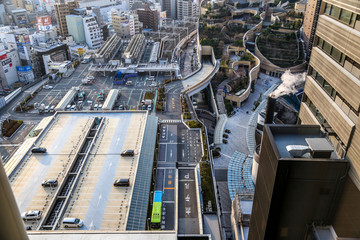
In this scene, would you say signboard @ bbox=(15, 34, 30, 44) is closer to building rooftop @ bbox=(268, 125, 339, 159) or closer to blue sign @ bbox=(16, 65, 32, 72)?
blue sign @ bbox=(16, 65, 32, 72)

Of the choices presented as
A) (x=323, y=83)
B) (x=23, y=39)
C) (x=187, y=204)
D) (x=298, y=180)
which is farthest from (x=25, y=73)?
(x=298, y=180)

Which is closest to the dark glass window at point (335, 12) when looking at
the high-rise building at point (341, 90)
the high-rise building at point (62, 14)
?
the high-rise building at point (341, 90)

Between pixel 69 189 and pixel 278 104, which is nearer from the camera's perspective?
pixel 69 189

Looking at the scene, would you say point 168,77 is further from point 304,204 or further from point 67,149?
point 304,204

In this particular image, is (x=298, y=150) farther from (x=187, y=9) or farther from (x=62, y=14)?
(x=187, y=9)

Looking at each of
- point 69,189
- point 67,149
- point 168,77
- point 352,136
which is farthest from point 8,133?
point 352,136

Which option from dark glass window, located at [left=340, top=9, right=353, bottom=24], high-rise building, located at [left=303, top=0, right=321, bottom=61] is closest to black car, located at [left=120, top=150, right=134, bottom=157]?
dark glass window, located at [left=340, top=9, right=353, bottom=24]
